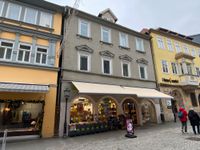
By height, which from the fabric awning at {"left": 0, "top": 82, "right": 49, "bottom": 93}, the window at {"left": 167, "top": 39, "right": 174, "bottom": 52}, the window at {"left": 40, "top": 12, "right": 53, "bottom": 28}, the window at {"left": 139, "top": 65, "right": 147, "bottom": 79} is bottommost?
the fabric awning at {"left": 0, "top": 82, "right": 49, "bottom": 93}

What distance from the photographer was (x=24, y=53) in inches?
419

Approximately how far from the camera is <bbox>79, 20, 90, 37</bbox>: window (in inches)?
544

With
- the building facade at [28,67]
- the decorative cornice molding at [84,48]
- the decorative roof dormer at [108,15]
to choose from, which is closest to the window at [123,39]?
the decorative roof dormer at [108,15]

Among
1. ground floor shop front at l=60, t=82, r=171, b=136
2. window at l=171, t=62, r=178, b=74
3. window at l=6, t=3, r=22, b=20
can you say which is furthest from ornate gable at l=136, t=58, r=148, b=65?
window at l=6, t=3, r=22, b=20

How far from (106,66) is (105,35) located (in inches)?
150

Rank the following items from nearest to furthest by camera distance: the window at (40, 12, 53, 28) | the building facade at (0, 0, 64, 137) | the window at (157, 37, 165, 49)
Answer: the building facade at (0, 0, 64, 137) < the window at (40, 12, 53, 28) < the window at (157, 37, 165, 49)

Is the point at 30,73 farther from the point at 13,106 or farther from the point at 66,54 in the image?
the point at 66,54

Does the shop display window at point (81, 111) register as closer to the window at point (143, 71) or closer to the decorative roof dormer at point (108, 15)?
the window at point (143, 71)

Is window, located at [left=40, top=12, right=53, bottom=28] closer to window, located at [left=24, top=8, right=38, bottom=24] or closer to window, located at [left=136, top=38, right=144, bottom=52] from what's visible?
window, located at [left=24, top=8, right=38, bottom=24]

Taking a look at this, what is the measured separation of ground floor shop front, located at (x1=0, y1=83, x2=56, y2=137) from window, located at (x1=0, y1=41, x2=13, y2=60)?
2.47 m

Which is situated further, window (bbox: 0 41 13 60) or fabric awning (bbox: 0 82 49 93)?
window (bbox: 0 41 13 60)

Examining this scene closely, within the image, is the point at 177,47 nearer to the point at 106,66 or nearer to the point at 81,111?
the point at 106,66

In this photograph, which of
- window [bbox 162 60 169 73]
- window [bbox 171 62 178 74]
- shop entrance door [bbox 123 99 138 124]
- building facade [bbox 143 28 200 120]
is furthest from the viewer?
window [bbox 171 62 178 74]

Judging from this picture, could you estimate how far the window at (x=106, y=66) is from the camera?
45.7 feet
